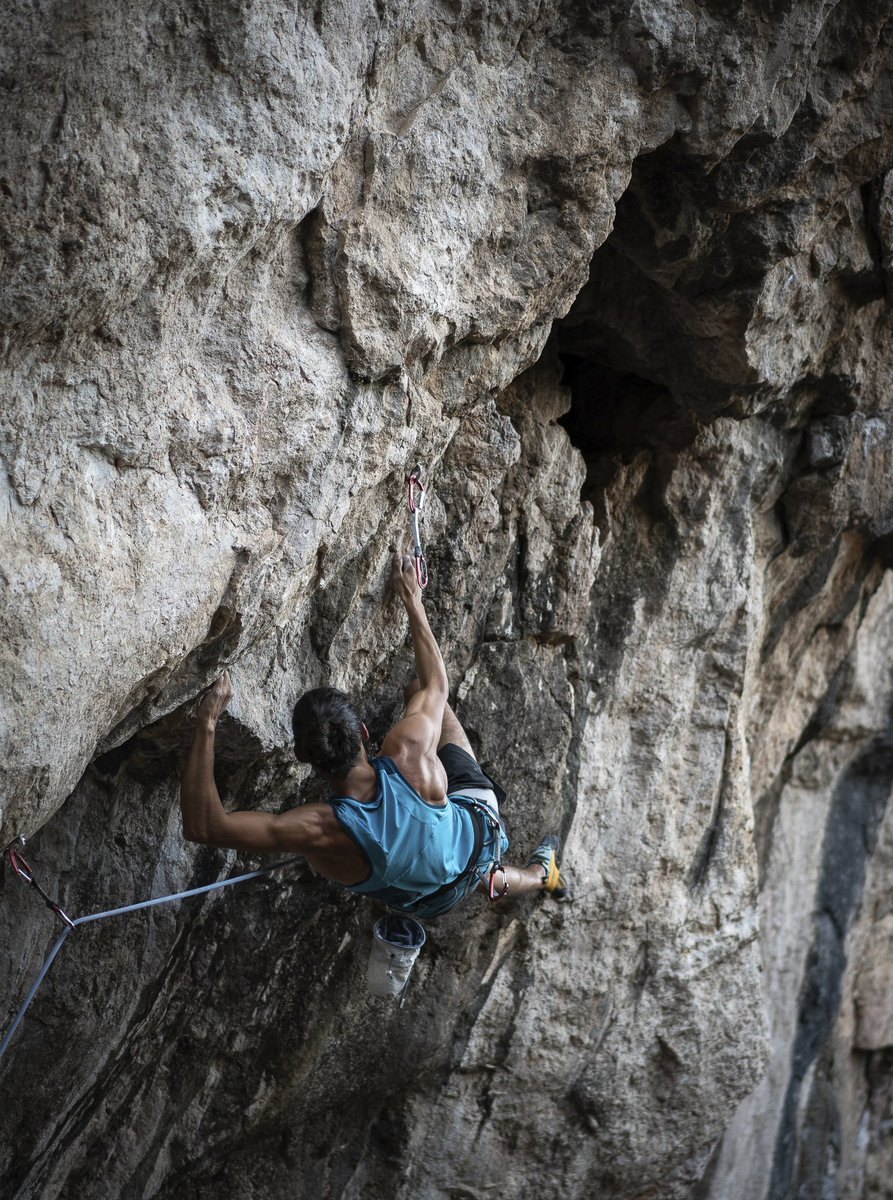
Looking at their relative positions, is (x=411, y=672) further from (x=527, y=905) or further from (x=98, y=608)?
(x=98, y=608)

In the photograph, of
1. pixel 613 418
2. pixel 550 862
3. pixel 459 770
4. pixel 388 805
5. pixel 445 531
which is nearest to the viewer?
pixel 388 805

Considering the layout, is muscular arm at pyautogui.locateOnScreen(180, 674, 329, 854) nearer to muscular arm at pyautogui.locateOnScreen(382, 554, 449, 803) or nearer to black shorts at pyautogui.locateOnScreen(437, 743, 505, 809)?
muscular arm at pyautogui.locateOnScreen(382, 554, 449, 803)

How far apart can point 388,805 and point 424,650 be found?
0.58m

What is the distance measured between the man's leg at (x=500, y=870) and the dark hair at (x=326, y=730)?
551 mm

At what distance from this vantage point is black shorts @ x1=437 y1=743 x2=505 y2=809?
4.30 meters

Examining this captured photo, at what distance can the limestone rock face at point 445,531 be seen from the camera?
2.87 m

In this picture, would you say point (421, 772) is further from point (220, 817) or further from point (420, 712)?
point (220, 817)

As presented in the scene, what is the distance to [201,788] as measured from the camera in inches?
139

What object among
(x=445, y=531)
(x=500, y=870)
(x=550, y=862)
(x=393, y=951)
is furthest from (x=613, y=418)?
(x=393, y=951)

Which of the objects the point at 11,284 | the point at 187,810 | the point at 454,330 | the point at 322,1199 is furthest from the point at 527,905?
the point at 11,284

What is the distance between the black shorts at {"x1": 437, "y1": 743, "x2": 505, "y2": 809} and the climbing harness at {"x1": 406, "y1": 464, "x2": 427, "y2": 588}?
67 centimetres

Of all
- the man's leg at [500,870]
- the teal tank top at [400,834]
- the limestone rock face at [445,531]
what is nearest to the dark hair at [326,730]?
the teal tank top at [400,834]

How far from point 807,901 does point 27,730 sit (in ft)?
19.7

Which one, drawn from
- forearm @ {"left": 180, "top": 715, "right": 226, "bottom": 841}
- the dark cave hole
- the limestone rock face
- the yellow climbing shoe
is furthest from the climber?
the dark cave hole
